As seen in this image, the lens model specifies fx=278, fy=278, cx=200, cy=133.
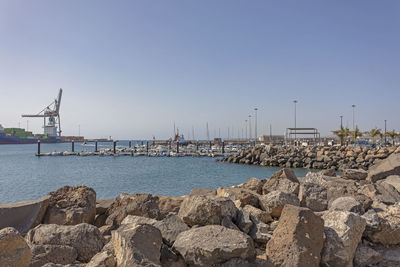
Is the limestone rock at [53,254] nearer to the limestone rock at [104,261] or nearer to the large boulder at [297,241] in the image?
the limestone rock at [104,261]

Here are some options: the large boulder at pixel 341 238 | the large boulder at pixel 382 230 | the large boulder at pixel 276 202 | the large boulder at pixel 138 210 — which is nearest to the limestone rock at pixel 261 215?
the large boulder at pixel 276 202

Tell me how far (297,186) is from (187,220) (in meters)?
2.98

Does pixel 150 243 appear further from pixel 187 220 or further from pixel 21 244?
pixel 21 244

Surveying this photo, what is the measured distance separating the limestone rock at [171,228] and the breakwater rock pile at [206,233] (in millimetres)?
13

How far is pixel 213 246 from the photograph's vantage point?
131 inches

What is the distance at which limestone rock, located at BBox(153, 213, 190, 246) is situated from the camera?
3.77 m

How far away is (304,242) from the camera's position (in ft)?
11.3

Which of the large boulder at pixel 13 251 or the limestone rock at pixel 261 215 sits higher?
the large boulder at pixel 13 251

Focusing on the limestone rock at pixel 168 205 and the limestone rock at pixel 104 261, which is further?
the limestone rock at pixel 168 205

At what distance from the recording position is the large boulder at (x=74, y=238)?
3.67 m

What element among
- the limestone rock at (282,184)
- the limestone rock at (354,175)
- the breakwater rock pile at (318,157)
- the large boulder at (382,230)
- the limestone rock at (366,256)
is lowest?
the breakwater rock pile at (318,157)

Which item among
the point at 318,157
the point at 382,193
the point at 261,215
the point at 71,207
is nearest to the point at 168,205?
the point at 71,207

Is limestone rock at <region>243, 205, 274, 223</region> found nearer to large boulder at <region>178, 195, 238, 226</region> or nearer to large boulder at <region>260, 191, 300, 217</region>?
large boulder at <region>260, 191, 300, 217</region>

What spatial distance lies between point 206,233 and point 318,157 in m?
39.1
